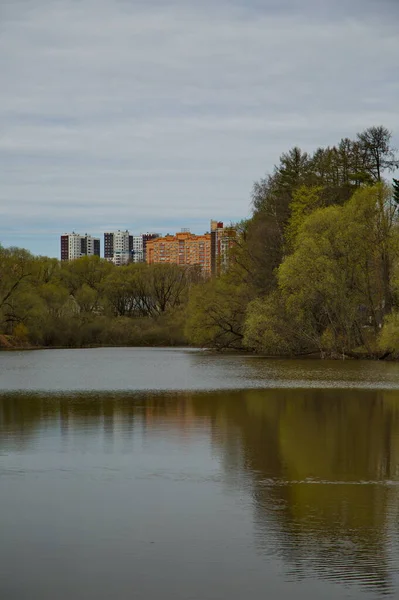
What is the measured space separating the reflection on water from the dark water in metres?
0.03

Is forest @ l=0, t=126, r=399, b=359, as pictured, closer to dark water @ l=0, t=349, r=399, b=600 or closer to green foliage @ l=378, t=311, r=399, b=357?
green foliage @ l=378, t=311, r=399, b=357

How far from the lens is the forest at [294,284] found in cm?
5791

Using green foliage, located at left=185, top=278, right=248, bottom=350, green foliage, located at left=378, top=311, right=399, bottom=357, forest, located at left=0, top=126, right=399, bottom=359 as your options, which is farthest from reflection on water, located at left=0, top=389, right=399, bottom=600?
green foliage, located at left=185, top=278, right=248, bottom=350

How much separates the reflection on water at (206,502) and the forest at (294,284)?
110 ft

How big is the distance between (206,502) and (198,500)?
0.58ft

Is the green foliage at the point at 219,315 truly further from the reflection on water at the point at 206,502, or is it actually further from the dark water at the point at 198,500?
the reflection on water at the point at 206,502

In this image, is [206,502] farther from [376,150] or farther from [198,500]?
[376,150]

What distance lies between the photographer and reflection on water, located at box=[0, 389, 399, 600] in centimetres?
962

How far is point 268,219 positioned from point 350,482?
2180 inches

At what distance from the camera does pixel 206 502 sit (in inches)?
518

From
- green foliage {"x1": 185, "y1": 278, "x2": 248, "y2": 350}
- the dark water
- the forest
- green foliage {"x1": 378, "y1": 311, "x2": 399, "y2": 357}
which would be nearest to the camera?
the dark water

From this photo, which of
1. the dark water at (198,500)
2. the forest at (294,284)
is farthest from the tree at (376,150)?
the dark water at (198,500)

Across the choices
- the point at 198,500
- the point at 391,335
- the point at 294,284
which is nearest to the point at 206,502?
the point at 198,500

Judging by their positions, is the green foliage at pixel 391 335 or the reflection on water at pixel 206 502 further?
the green foliage at pixel 391 335
